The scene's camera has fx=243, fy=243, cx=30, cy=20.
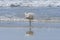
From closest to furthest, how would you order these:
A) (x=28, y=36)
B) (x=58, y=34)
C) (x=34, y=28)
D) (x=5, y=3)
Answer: (x=28, y=36), (x=34, y=28), (x=58, y=34), (x=5, y=3)

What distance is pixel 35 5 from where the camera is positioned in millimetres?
29641

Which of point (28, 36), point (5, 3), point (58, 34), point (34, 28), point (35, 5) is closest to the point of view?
point (28, 36)

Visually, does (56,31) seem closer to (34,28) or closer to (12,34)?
(34,28)

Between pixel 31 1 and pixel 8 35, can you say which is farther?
pixel 31 1

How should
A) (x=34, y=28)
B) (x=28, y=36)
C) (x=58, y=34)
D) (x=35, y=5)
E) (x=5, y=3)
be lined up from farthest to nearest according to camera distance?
(x=35, y=5) < (x=5, y=3) < (x=58, y=34) < (x=34, y=28) < (x=28, y=36)

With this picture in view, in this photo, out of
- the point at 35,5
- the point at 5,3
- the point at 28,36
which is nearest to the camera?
the point at 28,36

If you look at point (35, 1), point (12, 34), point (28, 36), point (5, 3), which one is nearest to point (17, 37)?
point (12, 34)

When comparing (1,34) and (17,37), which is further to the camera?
(1,34)

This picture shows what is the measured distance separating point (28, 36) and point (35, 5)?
25.1 meters

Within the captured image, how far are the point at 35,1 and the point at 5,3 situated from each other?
13.4 feet

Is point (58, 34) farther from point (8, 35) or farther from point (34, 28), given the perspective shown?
point (8, 35)

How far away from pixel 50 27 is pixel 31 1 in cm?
2359

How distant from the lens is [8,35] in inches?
215

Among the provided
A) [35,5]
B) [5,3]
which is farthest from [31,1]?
[5,3]
